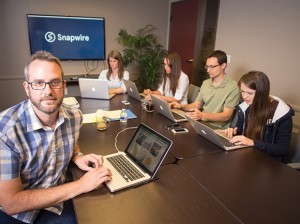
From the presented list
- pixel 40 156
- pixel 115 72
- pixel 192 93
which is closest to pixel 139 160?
pixel 40 156

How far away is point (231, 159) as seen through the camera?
55.4 inches

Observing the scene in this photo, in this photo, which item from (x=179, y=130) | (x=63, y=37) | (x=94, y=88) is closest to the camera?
(x=179, y=130)

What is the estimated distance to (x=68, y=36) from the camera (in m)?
4.23

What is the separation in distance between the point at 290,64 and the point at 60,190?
8.99 feet

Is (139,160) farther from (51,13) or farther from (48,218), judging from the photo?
(51,13)

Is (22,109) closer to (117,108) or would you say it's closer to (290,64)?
(117,108)

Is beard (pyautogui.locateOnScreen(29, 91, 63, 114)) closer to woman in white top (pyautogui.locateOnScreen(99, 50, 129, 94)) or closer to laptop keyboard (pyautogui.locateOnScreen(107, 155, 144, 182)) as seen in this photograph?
laptop keyboard (pyautogui.locateOnScreen(107, 155, 144, 182))

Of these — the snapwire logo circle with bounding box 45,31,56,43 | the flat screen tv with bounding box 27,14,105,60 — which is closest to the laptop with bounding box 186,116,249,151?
the flat screen tv with bounding box 27,14,105,60

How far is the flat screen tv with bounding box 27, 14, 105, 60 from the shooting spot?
158 inches

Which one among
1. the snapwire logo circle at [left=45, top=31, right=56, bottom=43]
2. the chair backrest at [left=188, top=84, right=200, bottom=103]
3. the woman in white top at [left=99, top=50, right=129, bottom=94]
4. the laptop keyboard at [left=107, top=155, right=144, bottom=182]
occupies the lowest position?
the laptop keyboard at [left=107, top=155, right=144, bottom=182]

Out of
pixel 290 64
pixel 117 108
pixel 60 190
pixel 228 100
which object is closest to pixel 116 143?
pixel 60 190

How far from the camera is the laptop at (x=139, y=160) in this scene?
1124 millimetres

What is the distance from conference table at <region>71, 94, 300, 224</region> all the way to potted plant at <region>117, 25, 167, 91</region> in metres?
Answer: 3.14

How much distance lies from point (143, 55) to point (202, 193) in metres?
3.81
